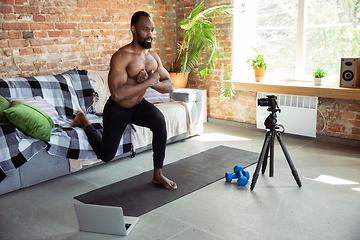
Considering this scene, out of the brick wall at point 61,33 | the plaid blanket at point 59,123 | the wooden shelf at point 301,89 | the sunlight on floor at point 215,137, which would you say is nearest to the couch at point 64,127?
the plaid blanket at point 59,123

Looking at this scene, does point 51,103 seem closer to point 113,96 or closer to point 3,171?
point 3,171

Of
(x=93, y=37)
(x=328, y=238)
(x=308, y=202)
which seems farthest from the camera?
(x=93, y=37)

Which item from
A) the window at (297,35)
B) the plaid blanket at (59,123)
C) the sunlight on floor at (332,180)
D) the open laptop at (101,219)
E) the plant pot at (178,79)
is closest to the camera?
the open laptop at (101,219)

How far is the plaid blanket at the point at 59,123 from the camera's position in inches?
108

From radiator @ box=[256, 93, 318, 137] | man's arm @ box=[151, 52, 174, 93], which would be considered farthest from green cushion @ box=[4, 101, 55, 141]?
→ radiator @ box=[256, 93, 318, 137]

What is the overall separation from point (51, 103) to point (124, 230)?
202 centimetres

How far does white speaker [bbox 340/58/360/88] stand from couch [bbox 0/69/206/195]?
1689 millimetres

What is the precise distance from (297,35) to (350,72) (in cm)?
90

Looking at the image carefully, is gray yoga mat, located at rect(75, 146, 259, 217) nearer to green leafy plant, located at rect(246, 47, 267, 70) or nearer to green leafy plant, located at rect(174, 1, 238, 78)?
green leafy plant, located at rect(246, 47, 267, 70)

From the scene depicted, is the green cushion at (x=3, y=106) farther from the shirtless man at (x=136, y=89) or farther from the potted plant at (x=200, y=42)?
the potted plant at (x=200, y=42)

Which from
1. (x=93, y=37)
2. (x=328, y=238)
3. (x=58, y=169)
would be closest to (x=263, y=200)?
(x=328, y=238)

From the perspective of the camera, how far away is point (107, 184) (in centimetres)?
301

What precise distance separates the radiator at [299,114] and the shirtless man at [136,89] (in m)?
2.07

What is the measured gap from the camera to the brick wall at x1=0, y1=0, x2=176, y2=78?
3705 mm
